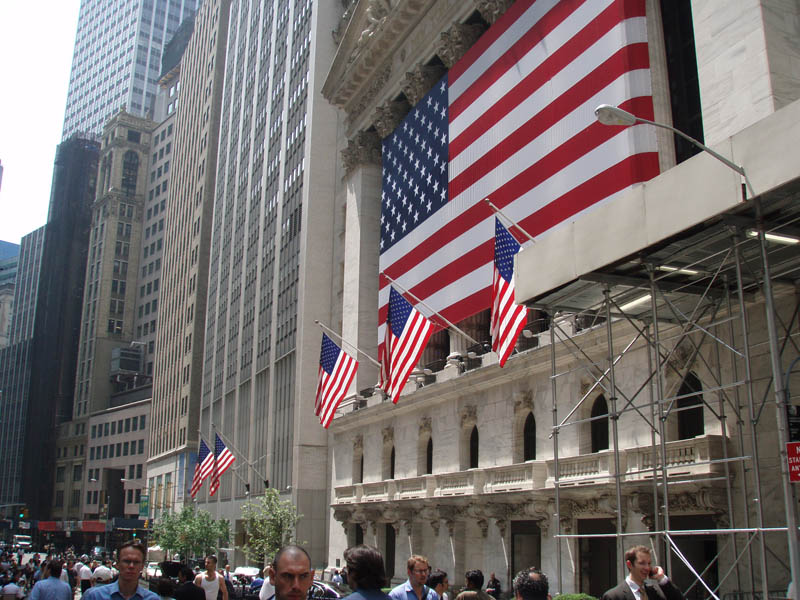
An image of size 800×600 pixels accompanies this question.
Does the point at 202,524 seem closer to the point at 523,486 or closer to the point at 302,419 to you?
the point at 302,419

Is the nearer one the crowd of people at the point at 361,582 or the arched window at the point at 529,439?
the crowd of people at the point at 361,582

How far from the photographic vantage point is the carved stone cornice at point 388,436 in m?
40.8

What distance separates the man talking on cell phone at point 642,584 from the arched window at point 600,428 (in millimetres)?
17527

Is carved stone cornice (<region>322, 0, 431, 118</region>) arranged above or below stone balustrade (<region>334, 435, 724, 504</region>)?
above

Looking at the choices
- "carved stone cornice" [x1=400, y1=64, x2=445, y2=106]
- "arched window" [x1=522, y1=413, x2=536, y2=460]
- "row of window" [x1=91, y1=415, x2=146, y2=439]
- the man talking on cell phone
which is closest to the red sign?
the man talking on cell phone

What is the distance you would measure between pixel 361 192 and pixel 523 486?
80.8 feet

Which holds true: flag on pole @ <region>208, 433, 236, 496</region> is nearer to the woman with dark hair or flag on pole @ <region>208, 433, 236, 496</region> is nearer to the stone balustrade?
the stone balustrade

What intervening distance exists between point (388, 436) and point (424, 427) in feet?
13.1

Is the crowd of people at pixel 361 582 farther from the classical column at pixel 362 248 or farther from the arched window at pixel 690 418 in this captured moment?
the classical column at pixel 362 248

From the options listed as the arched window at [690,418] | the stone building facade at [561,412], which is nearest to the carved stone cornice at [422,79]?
the stone building facade at [561,412]

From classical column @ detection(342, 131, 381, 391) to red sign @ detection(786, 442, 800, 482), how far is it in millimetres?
34189

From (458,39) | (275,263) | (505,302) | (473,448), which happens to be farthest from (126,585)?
(275,263)

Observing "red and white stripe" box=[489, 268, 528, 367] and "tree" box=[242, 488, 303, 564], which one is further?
"tree" box=[242, 488, 303, 564]

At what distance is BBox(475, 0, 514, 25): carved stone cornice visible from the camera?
115 ft
